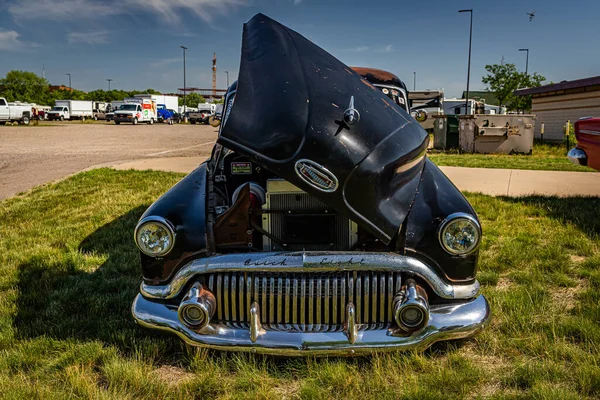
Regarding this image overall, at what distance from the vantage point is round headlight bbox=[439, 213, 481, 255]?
2738 mm

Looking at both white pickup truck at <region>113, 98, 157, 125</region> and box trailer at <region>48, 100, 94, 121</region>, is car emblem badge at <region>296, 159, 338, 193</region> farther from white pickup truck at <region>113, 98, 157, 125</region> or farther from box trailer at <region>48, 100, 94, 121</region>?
box trailer at <region>48, 100, 94, 121</region>

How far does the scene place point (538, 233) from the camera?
5.26 m

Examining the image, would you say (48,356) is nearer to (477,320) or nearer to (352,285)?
(352,285)

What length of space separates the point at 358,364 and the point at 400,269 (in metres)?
0.61

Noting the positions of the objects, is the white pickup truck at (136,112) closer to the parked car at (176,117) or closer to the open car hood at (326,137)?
the parked car at (176,117)

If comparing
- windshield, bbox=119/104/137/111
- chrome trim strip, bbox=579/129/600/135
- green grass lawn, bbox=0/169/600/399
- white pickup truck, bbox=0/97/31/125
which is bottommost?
green grass lawn, bbox=0/169/600/399

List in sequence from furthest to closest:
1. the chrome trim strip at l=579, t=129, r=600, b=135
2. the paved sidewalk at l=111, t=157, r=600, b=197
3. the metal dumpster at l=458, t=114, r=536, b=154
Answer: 1. the metal dumpster at l=458, t=114, r=536, b=154
2. the paved sidewalk at l=111, t=157, r=600, b=197
3. the chrome trim strip at l=579, t=129, r=600, b=135

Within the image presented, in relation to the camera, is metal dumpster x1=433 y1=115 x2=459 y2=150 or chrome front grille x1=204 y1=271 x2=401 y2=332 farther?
metal dumpster x1=433 y1=115 x2=459 y2=150

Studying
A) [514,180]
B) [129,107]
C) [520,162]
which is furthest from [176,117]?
[514,180]

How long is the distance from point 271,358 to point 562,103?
20488 mm

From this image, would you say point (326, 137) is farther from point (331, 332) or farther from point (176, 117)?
point (176, 117)

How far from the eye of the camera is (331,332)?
263 centimetres

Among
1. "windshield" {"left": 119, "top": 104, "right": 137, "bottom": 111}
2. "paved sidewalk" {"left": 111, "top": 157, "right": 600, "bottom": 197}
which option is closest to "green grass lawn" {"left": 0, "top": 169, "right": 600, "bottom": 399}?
"paved sidewalk" {"left": 111, "top": 157, "right": 600, "bottom": 197}

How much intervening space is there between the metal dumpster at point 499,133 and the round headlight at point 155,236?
12867mm
